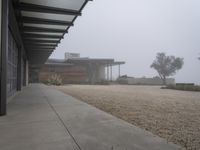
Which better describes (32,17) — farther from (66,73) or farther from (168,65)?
(168,65)

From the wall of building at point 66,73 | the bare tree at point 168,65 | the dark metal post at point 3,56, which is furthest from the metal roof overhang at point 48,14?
the bare tree at point 168,65

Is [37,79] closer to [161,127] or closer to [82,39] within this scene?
[82,39]

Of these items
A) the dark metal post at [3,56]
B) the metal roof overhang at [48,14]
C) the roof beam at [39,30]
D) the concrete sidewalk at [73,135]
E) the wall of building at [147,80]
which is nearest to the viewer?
the concrete sidewalk at [73,135]

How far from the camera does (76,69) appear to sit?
38.7 meters

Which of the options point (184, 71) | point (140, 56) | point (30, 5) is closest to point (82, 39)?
point (140, 56)

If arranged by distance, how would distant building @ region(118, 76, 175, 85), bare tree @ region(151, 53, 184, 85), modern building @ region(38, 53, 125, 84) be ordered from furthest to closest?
bare tree @ region(151, 53, 184, 85) → distant building @ region(118, 76, 175, 85) → modern building @ region(38, 53, 125, 84)

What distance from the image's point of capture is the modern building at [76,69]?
121 ft

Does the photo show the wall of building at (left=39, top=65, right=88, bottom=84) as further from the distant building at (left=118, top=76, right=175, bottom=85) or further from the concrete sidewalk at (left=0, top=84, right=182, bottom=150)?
the concrete sidewalk at (left=0, top=84, right=182, bottom=150)

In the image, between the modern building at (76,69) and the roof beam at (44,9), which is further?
the modern building at (76,69)

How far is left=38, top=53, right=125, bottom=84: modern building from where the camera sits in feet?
121

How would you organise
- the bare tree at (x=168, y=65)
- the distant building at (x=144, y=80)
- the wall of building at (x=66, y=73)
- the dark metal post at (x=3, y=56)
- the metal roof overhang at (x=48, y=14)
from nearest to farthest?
the dark metal post at (x=3, y=56) < the metal roof overhang at (x=48, y=14) < the wall of building at (x=66, y=73) < the distant building at (x=144, y=80) < the bare tree at (x=168, y=65)

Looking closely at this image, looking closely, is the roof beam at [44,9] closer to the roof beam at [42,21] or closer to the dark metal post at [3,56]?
the roof beam at [42,21]

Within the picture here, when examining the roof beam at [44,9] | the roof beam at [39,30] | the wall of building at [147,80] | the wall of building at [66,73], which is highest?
the roof beam at [44,9]

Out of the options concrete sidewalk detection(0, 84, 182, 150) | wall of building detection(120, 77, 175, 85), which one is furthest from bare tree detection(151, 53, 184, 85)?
concrete sidewalk detection(0, 84, 182, 150)
